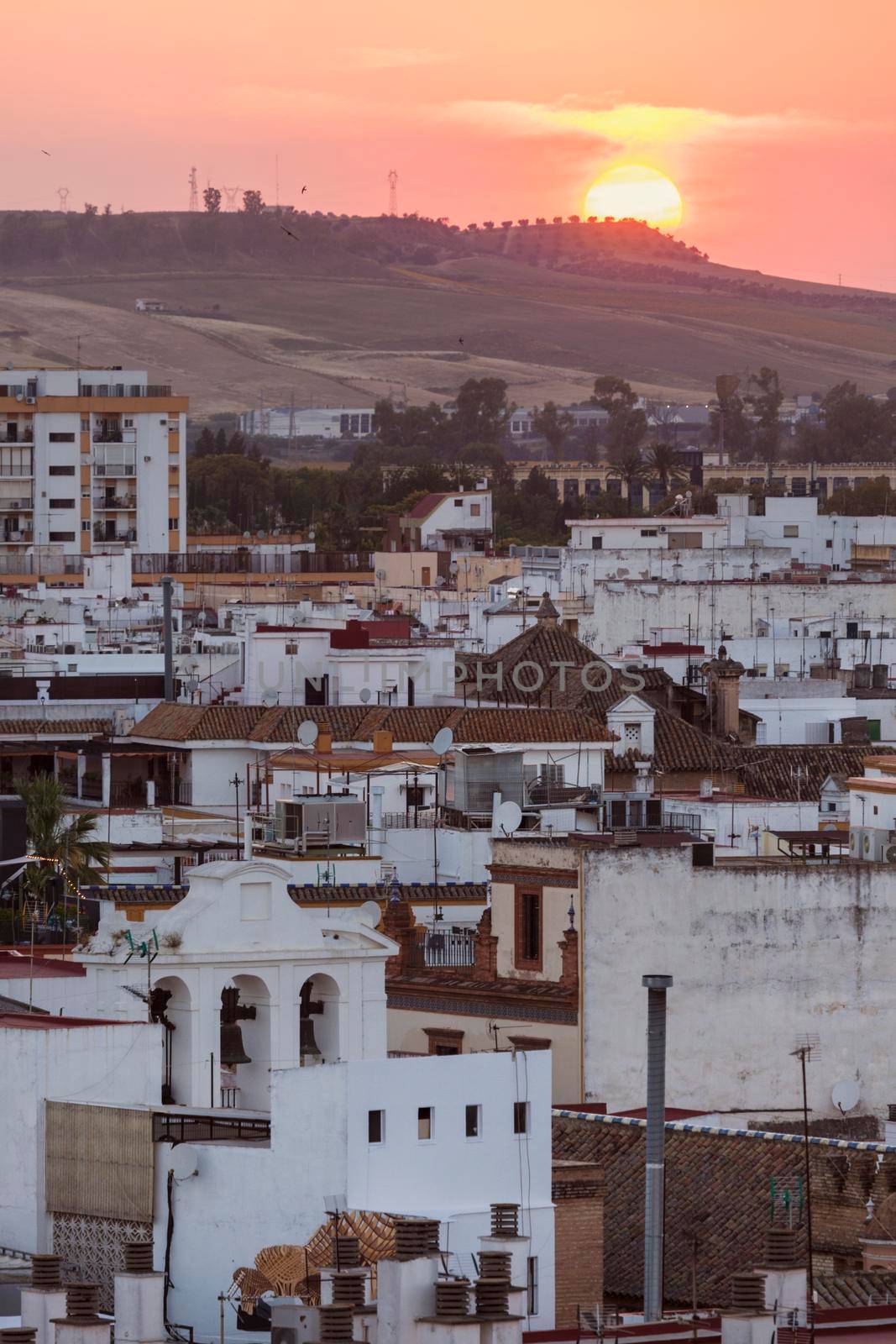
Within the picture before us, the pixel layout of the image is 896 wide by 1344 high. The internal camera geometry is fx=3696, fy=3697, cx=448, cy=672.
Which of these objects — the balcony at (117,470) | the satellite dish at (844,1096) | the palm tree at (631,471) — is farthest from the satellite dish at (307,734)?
the palm tree at (631,471)

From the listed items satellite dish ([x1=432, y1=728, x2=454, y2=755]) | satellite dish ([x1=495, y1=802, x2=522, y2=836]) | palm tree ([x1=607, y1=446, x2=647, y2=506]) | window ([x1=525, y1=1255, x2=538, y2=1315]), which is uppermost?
palm tree ([x1=607, y1=446, x2=647, y2=506])

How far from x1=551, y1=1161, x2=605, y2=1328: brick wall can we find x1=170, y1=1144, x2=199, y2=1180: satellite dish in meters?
2.84

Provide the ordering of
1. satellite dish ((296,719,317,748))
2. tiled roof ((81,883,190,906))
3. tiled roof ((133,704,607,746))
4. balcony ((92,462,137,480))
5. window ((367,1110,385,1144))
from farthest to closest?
balcony ((92,462,137,480)) → satellite dish ((296,719,317,748)) → tiled roof ((133,704,607,746)) → tiled roof ((81,883,190,906)) → window ((367,1110,385,1144))

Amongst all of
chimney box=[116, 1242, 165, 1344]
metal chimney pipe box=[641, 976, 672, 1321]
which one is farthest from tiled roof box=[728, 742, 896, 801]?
chimney box=[116, 1242, 165, 1344]

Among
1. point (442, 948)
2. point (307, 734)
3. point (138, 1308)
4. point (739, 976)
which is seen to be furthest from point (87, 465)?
point (138, 1308)

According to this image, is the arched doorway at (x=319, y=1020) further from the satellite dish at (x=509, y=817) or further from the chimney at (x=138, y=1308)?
the satellite dish at (x=509, y=817)

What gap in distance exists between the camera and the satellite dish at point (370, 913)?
3174 centimetres

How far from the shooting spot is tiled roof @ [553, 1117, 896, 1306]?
26.2m

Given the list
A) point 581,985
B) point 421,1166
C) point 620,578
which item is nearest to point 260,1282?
point 421,1166

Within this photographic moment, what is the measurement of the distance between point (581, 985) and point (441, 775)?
11970 millimetres

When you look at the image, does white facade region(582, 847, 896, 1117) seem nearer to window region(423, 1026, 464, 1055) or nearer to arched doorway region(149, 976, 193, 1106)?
window region(423, 1026, 464, 1055)

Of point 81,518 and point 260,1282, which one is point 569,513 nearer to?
point 81,518

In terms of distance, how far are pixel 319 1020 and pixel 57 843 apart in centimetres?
1227

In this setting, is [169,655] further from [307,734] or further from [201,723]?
[307,734]
